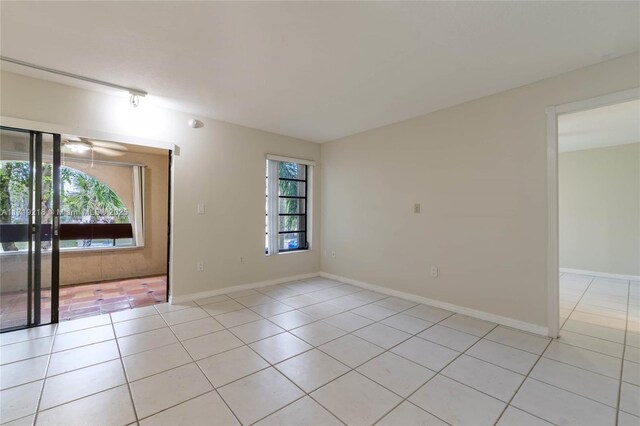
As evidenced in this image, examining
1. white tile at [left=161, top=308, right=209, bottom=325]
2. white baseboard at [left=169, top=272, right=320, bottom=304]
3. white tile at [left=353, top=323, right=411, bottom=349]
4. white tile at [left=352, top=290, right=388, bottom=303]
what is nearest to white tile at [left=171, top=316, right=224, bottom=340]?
white tile at [left=161, top=308, right=209, bottom=325]

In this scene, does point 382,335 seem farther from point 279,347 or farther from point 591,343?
point 591,343

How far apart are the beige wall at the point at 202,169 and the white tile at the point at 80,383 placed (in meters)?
1.54

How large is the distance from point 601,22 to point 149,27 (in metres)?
3.32

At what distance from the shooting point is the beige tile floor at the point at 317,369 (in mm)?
1672

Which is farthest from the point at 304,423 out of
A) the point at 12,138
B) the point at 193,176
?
the point at 12,138

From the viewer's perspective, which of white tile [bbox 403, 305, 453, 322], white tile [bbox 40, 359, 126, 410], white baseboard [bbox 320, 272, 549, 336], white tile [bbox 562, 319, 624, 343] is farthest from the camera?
white tile [bbox 403, 305, 453, 322]

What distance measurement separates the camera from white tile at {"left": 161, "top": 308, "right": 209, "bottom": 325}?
3081 mm

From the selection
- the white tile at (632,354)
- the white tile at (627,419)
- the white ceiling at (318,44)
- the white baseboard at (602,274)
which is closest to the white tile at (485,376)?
the white tile at (627,419)

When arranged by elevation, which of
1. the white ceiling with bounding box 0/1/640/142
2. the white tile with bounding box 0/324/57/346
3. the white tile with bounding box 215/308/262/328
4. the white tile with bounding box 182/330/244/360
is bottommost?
the white tile with bounding box 182/330/244/360

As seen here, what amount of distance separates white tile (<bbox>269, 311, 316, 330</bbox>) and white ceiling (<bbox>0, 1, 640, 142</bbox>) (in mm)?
2615

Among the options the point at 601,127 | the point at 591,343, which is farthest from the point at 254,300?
the point at 601,127

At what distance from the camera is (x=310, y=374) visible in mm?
2072

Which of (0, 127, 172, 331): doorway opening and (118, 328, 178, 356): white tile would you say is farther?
(0, 127, 172, 331): doorway opening

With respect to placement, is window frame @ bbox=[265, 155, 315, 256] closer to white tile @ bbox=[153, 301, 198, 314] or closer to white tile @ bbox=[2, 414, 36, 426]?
white tile @ bbox=[153, 301, 198, 314]
